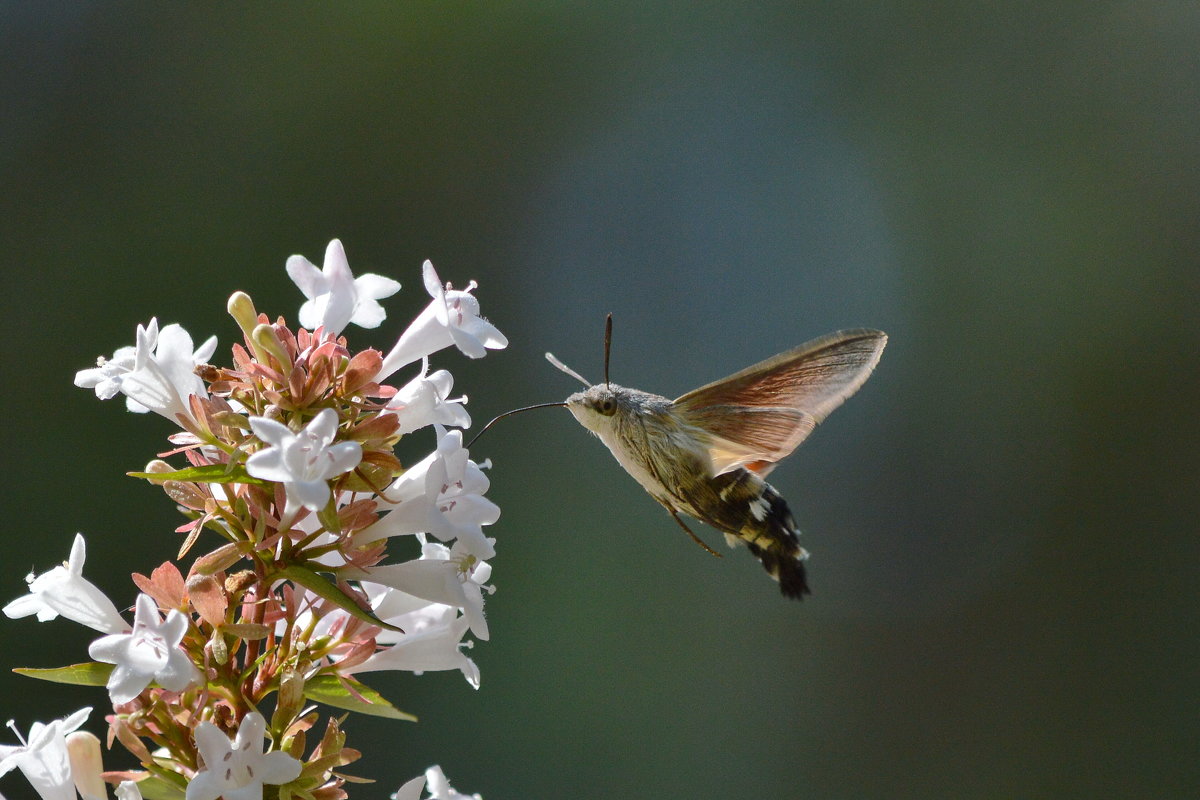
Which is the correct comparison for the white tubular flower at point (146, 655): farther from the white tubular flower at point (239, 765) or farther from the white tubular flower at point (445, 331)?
the white tubular flower at point (445, 331)

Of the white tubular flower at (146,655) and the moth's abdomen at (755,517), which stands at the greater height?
the white tubular flower at (146,655)

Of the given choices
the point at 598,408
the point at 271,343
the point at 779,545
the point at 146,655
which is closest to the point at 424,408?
the point at 271,343

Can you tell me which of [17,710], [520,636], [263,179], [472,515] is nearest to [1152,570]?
[520,636]

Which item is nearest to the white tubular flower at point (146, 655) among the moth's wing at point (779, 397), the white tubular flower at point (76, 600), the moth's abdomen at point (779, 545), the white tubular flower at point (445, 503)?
the white tubular flower at point (76, 600)

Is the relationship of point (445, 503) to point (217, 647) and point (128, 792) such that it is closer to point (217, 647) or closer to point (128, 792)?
point (217, 647)

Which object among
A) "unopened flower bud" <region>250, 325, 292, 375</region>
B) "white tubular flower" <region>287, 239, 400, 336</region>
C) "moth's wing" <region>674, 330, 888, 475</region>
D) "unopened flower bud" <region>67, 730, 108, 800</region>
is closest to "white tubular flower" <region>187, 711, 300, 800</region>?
"unopened flower bud" <region>67, 730, 108, 800</region>

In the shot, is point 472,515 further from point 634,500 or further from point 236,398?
point 634,500
